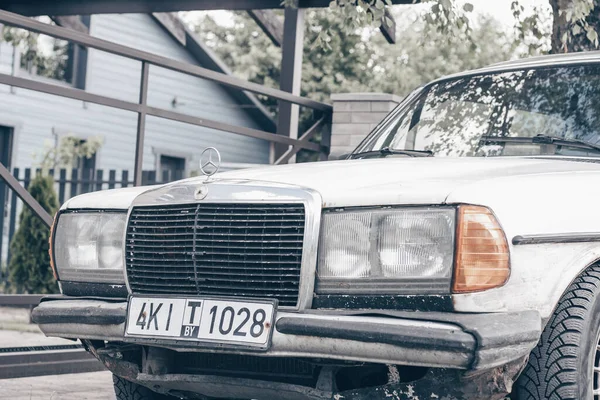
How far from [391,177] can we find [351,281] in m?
0.46

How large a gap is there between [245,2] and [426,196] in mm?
6606

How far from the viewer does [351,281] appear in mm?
3338

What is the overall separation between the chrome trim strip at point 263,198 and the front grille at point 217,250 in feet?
0.07

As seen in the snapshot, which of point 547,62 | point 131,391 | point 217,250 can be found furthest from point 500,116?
point 131,391

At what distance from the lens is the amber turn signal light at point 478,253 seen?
3.16 meters

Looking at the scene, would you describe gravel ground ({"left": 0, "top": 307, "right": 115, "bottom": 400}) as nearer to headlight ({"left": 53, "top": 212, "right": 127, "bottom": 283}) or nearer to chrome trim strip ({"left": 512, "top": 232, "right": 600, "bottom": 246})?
headlight ({"left": 53, "top": 212, "right": 127, "bottom": 283})

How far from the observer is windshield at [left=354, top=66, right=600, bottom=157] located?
4.34 metres

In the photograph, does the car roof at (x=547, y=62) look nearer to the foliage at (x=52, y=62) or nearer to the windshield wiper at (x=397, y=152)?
the windshield wiper at (x=397, y=152)

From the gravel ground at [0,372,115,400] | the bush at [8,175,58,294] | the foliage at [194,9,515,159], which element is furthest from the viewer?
the foliage at [194,9,515,159]

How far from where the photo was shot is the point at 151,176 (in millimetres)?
12281

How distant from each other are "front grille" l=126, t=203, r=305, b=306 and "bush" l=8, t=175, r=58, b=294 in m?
7.99

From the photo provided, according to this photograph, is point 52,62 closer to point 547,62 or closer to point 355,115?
point 355,115

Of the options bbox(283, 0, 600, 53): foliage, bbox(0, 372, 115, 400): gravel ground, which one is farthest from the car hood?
bbox(283, 0, 600, 53): foliage

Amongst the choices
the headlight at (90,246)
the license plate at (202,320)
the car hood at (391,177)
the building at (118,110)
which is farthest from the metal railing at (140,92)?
the building at (118,110)
